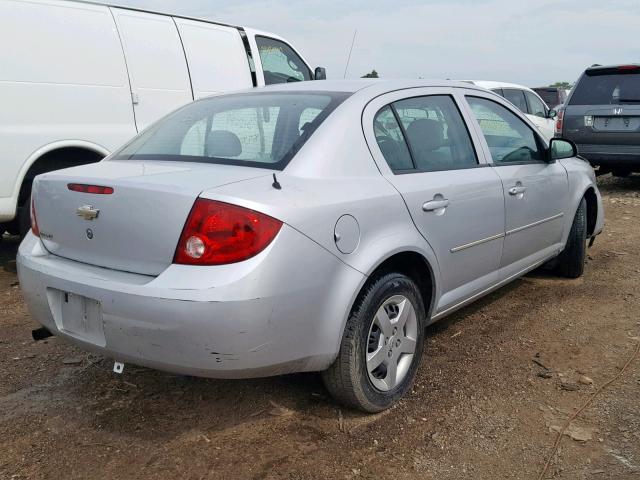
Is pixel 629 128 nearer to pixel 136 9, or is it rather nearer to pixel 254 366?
pixel 136 9

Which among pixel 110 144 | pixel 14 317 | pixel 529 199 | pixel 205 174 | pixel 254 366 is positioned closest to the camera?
pixel 254 366

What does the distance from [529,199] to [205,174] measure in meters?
2.26

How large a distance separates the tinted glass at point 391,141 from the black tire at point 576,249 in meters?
2.25

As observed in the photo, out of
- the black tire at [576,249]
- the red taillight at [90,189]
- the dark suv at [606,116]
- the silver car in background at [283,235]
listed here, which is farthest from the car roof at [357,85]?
the dark suv at [606,116]

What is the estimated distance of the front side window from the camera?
679 cm

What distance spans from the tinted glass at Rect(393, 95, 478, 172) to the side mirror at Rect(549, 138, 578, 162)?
3.22ft

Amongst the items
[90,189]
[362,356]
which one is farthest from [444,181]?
[90,189]

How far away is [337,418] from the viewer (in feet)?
9.28

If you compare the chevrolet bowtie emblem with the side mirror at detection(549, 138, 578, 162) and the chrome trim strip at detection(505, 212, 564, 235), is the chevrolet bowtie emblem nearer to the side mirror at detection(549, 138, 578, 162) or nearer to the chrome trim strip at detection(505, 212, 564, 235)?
the chrome trim strip at detection(505, 212, 564, 235)

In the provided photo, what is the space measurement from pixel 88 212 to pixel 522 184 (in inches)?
101

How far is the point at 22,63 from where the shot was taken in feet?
15.1

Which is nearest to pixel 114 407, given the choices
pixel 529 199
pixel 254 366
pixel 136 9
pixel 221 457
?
pixel 221 457

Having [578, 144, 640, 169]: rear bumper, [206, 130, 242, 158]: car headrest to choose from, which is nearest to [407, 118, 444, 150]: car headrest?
[206, 130, 242, 158]: car headrest

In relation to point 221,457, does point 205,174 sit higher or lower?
higher
